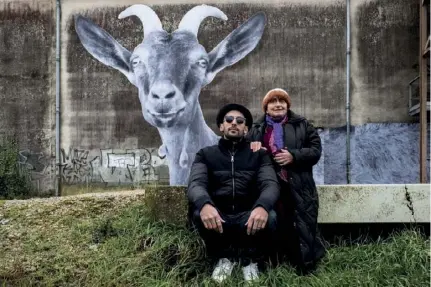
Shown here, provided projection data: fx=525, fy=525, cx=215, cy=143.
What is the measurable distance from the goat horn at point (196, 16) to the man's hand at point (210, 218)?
9.90 m

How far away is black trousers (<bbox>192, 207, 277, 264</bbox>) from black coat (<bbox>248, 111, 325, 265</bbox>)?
27cm

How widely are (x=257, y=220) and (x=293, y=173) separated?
24.9 inches

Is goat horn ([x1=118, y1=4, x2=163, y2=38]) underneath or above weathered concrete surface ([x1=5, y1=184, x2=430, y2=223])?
above

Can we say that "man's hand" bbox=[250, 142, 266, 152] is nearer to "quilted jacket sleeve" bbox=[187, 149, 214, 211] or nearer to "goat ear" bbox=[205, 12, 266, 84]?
"quilted jacket sleeve" bbox=[187, 149, 214, 211]

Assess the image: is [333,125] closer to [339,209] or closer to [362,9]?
[362,9]

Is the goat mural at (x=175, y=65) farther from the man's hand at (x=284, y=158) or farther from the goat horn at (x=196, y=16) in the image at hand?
the man's hand at (x=284, y=158)

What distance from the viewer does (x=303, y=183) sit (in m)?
4.11

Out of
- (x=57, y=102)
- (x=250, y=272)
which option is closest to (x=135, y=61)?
(x=57, y=102)

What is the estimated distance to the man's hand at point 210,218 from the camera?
3637mm

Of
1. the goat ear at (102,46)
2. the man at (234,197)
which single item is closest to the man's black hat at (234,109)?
the man at (234,197)

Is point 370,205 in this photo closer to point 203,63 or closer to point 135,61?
point 203,63

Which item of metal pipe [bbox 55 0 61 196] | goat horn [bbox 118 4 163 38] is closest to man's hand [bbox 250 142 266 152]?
goat horn [bbox 118 4 163 38]

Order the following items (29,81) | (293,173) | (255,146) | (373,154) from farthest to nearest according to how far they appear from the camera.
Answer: (29,81)
(373,154)
(293,173)
(255,146)

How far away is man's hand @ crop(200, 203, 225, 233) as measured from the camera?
11.9 feet
